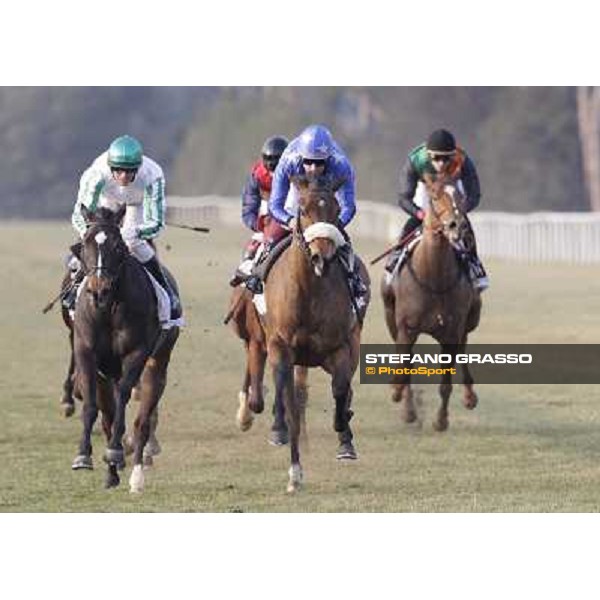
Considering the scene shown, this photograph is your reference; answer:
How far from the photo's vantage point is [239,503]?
11.9m

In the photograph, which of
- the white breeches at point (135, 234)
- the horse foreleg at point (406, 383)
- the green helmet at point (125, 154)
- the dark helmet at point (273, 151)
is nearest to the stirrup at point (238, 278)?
the dark helmet at point (273, 151)

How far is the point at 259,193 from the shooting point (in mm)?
15109

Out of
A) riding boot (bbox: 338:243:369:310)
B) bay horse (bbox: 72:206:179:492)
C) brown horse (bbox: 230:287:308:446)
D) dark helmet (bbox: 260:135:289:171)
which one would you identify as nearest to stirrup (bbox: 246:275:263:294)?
riding boot (bbox: 338:243:369:310)

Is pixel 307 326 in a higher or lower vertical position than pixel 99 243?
lower

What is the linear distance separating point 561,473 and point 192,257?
2721 cm

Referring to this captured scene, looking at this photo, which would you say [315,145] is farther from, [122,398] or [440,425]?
[440,425]

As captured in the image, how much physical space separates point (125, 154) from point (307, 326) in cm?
165

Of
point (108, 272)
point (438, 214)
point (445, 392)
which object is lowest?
point (445, 392)

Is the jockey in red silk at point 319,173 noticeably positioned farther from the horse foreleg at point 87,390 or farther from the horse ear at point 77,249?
the horse foreleg at point 87,390

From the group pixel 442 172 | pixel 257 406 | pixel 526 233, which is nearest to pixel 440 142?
pixel 442 172

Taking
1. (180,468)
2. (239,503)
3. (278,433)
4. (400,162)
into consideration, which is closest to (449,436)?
(278,433)

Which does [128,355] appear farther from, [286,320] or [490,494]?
[490,494]

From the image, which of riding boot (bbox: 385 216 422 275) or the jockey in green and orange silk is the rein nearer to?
riding boot (bbox: 385 216 422 275)

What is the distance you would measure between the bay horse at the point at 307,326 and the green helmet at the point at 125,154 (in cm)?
117
